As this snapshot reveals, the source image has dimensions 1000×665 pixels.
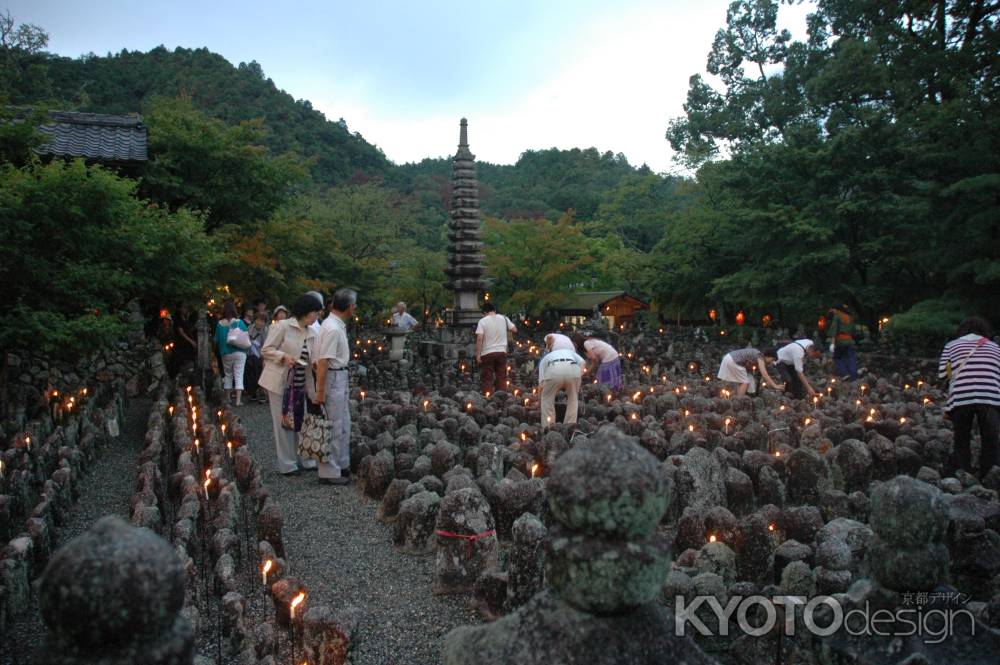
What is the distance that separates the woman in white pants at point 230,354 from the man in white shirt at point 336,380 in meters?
4.88

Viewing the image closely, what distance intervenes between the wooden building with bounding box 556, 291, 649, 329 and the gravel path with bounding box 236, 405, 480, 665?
24.1 metres

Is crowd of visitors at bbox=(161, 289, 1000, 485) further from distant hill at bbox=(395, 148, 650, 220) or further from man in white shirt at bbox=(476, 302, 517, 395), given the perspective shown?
distant hill at bbox=(395, 148, 650, 220)

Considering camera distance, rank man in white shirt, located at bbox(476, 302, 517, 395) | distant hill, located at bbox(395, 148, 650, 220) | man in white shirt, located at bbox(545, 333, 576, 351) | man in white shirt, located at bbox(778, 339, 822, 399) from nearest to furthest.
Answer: man in white shirt, located at bbox(545, 333, 576, 351)
man in white shirt, located at bbox(778, 339, 822, 399)
man in white shirt, located at bbox(476, 302, 517, 395)
distant hill, located at bbox(395, 148, 650, 220)

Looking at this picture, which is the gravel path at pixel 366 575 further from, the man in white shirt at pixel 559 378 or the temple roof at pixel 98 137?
the temple roof at pixel 98 137

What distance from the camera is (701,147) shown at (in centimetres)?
2461

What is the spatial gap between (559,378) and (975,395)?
4100 mm

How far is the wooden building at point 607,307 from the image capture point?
30469mm

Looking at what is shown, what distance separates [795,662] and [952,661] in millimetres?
768

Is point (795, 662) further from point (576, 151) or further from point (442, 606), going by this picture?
point (576, 151)

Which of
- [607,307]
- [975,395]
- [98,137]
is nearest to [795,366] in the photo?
[975,395]

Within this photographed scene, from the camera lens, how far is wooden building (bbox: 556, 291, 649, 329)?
30.5 m

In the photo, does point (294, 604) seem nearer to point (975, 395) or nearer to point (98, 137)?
point (975, 395)

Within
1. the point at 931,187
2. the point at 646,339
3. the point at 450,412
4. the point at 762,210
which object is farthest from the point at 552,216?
the point at 450,412

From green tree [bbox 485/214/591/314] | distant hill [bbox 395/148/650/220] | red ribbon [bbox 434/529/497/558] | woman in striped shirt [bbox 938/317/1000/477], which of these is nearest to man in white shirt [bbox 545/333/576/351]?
woman in striped shirt [bbox 938/317/1000/477]
